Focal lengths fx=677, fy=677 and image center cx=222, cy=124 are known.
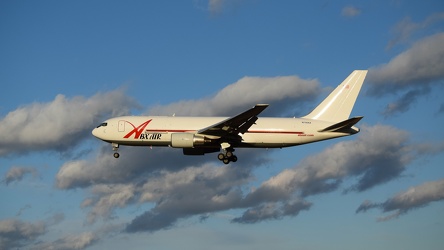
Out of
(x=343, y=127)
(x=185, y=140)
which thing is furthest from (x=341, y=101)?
(x=185, y=140)

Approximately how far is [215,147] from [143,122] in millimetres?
7152

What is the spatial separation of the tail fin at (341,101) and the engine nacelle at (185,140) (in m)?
11.4

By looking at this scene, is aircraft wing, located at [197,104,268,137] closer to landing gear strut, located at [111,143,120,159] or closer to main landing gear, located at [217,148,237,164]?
main landing gear, located at [217,148,237,164]

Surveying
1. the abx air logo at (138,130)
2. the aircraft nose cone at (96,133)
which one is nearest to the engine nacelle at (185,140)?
the abx air logo at (138,130)

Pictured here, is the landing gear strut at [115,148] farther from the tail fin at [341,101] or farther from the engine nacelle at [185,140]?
the tail fin at [341,101]

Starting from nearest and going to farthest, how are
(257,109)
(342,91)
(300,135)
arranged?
1. (257,109)
2. (300,135)
3. (342,91)

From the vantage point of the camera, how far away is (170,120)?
63750mm

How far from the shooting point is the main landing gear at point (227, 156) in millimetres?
63562

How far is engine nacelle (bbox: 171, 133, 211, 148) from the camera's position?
60969 mm

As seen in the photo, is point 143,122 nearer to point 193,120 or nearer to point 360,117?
point 193,120

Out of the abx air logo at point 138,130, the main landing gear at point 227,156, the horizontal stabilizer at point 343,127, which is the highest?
the abx air logo at point 138,130

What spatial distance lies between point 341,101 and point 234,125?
1244cm

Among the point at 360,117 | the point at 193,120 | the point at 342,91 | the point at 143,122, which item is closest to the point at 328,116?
the point at 342,91

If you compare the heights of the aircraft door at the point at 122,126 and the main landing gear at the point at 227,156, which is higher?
the aircraft door at the point at 122,126
